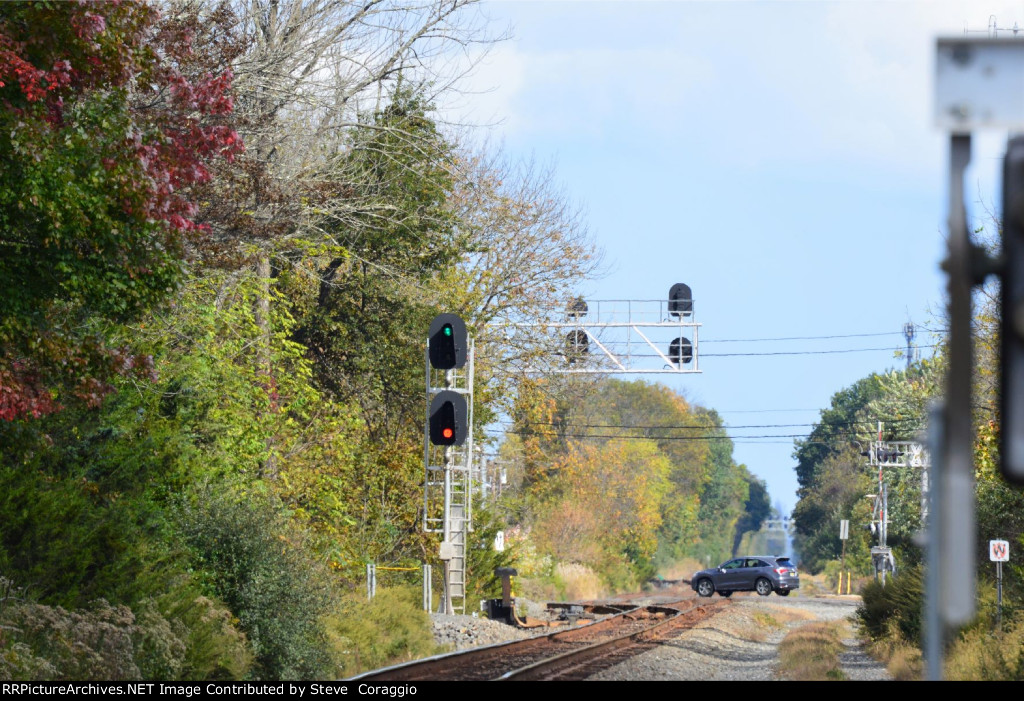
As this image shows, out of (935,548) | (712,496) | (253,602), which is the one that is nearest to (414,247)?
(253,602)

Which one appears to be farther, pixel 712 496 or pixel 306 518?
pixel 712 496

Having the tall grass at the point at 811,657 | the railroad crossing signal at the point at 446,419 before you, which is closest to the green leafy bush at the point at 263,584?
the railroad crossing signal at the point at 446,419

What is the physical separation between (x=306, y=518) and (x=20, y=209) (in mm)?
16339

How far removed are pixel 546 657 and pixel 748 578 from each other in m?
33.2

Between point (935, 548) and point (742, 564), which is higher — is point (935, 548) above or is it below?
above

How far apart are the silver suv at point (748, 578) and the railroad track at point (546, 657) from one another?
65.7ft

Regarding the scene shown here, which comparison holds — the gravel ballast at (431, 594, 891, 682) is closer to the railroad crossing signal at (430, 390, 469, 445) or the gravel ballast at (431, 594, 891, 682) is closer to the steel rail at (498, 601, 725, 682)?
the steel rail at (498, 601, 725, 682)

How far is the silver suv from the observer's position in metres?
51.9

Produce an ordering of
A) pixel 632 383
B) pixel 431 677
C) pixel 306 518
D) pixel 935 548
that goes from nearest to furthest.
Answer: pixel 935 548 → pixel 431 677 → pixel 306 518 → pixel 632 383

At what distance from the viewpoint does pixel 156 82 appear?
51.5 feet

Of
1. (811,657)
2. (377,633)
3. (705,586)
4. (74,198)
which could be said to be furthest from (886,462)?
(74,198)

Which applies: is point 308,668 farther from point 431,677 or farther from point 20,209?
point 20,209

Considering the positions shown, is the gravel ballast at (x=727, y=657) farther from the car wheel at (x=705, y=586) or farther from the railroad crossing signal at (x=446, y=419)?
the car wheel at (x=705, y=586)

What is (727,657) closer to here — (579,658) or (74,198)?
(579,658)
